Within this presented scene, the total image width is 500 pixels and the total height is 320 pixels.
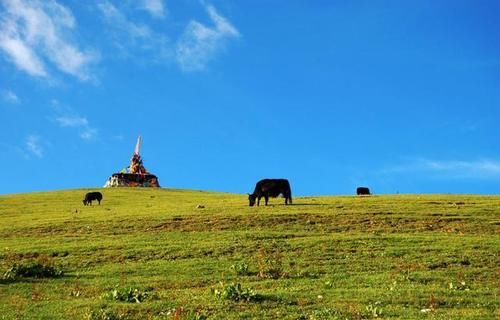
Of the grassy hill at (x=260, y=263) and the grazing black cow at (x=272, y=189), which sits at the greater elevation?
the grazing black cow at (x=272, y=189)

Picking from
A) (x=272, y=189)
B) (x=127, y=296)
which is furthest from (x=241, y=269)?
(x=272, y=189)

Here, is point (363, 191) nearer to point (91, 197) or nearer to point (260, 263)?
point (91, 197)

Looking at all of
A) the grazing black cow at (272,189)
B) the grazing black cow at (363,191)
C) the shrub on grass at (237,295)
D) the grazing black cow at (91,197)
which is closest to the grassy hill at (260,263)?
the shrub on grass at (237,295)

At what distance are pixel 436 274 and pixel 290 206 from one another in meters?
25.8

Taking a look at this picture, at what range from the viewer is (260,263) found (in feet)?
85.7

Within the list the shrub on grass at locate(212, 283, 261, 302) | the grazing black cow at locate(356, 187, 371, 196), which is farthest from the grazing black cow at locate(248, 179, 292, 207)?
the shrub on grass at locate(212, 283, 261, 302)

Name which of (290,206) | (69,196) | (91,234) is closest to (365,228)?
(290,206)

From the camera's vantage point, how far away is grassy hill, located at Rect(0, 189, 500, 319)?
17625mm

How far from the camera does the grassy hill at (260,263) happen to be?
17.6m

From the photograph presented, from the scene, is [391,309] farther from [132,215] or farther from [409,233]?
[132,215]

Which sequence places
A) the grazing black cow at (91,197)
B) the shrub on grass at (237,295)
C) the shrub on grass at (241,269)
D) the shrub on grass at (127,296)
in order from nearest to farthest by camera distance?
the shrub on grass at (237,295) → the shrub on grass at (127,296) → the shrub on grass at (241,269) → the grazing black cow at (91,197)

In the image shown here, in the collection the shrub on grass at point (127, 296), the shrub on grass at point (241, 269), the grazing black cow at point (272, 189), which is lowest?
the shrub on grass at point (127, 296)

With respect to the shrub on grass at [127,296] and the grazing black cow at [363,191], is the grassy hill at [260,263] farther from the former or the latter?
the grazing black cow at [363,191]

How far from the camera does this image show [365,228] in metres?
37.0
